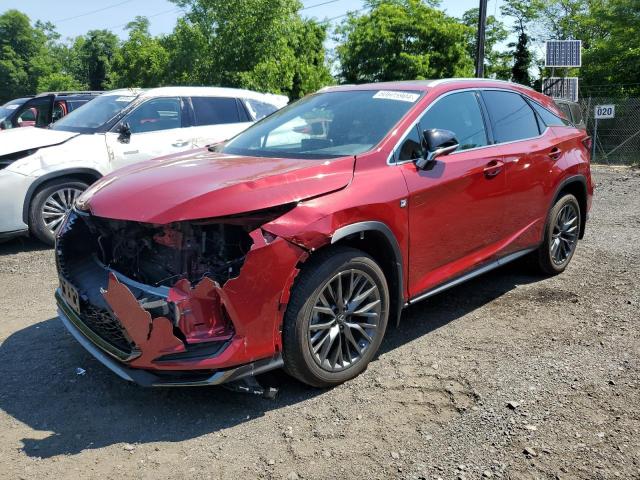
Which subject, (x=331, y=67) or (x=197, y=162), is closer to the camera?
(x=197, y=162)

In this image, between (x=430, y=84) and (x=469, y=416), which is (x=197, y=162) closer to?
(x=430, y=84)

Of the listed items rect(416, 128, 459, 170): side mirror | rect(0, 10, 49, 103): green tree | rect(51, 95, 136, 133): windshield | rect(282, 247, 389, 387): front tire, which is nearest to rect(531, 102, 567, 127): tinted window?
rect(416, 128, 459, 170): side mirror

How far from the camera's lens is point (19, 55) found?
196 ft

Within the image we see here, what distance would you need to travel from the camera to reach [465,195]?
13.6ft

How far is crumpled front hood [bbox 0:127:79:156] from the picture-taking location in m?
6.57

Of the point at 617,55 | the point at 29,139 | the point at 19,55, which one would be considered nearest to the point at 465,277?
the point at 29,139

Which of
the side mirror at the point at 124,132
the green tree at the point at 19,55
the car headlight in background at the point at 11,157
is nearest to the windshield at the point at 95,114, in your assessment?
the side mirror at the point at 124,132

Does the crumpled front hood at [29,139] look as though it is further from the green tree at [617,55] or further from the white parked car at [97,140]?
the green tree at [617,55]

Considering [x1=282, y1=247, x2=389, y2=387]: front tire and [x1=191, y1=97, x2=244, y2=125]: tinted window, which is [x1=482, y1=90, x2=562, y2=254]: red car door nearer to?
[x1=282, y1=247, x2=389, y2=387]: front tire

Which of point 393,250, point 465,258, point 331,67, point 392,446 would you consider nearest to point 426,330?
point 465,258

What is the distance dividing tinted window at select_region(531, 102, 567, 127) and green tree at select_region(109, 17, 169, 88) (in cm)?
2055

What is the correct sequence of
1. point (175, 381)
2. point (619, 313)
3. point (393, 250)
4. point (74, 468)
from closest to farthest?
point (74, 468) → point (175, 381) → point (393, 250) → point (619, 313)

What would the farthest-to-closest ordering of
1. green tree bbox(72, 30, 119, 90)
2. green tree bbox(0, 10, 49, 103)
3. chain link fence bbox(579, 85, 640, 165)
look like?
green tree bbox(0, 10, 49, 103) < green tree bbox(72, 30, 119, 90) < chain link fence bbox(579, 85, 640, 165)

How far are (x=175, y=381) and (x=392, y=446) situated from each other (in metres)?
1.19
